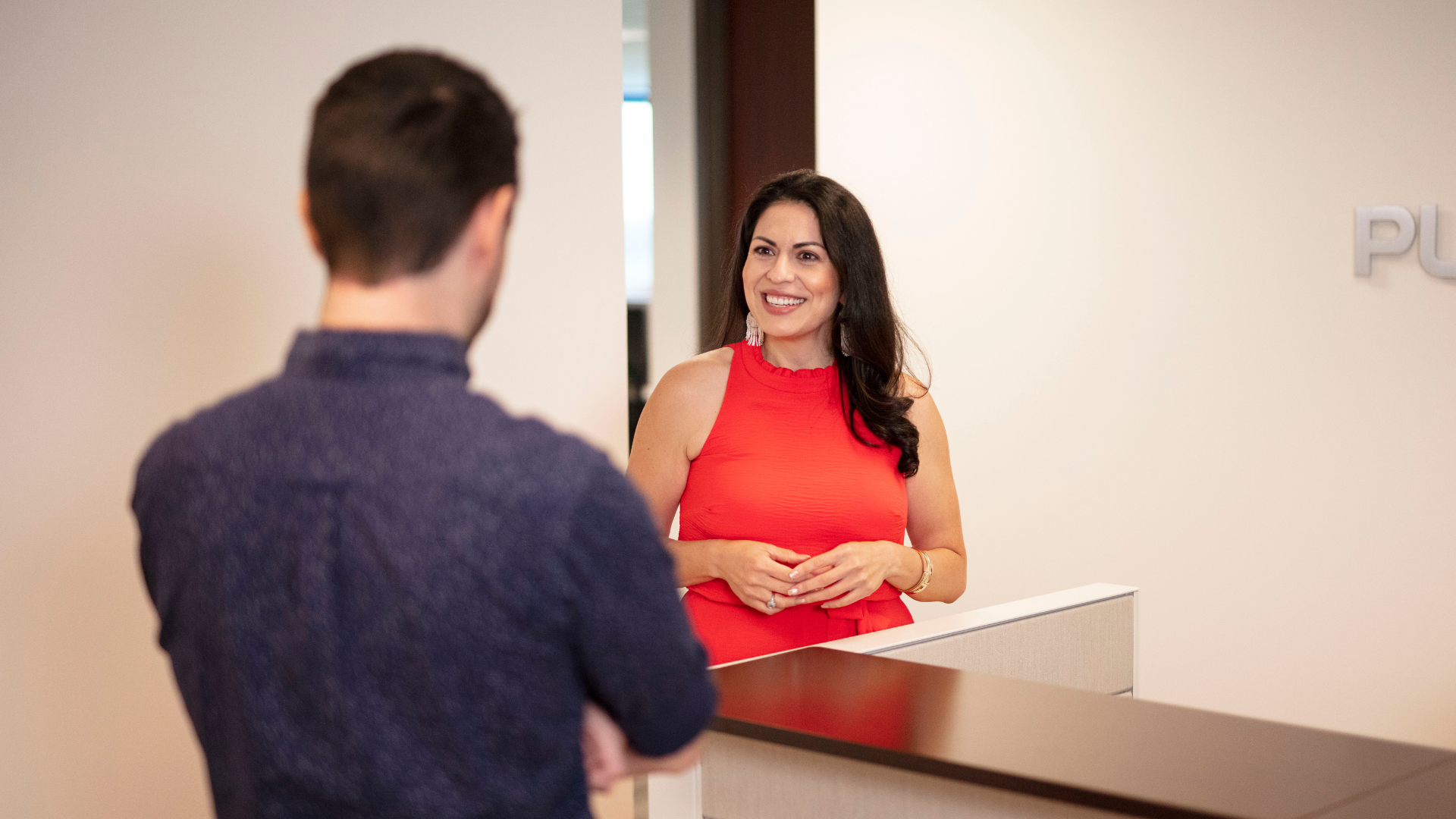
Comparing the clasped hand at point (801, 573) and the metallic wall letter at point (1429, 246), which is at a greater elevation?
the metallic wall letter at point (1429, 246)

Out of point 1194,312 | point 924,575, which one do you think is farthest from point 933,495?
point 1194,312

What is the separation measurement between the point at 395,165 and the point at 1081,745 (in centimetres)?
101

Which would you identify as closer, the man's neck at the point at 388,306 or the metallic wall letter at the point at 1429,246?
the man's neck at the point at 388,306

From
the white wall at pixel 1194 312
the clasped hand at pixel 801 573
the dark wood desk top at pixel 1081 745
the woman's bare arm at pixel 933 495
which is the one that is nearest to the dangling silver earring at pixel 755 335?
the woman's bare arm at pixel 933 495

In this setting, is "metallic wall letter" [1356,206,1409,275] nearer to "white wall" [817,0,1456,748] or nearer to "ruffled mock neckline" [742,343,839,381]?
"white wall" [817,0,1456,748]

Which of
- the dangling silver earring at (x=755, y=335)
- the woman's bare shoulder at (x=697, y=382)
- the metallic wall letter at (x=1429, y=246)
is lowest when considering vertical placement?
the woman's bare shoulder at (x=697, y=382)

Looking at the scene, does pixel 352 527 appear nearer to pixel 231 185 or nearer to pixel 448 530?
pixel 448 530

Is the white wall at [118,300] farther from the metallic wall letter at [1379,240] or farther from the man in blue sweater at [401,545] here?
the metallic wall letter at [1379,240]

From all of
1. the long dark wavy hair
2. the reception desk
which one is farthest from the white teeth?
the reception desk

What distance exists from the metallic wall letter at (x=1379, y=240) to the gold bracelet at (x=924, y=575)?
192cm

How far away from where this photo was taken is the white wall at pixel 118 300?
166 cm

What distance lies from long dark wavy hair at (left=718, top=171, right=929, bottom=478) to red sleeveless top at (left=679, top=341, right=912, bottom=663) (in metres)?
0.04

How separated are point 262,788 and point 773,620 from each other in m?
1.55

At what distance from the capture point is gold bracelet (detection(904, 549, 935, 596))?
2.38m
